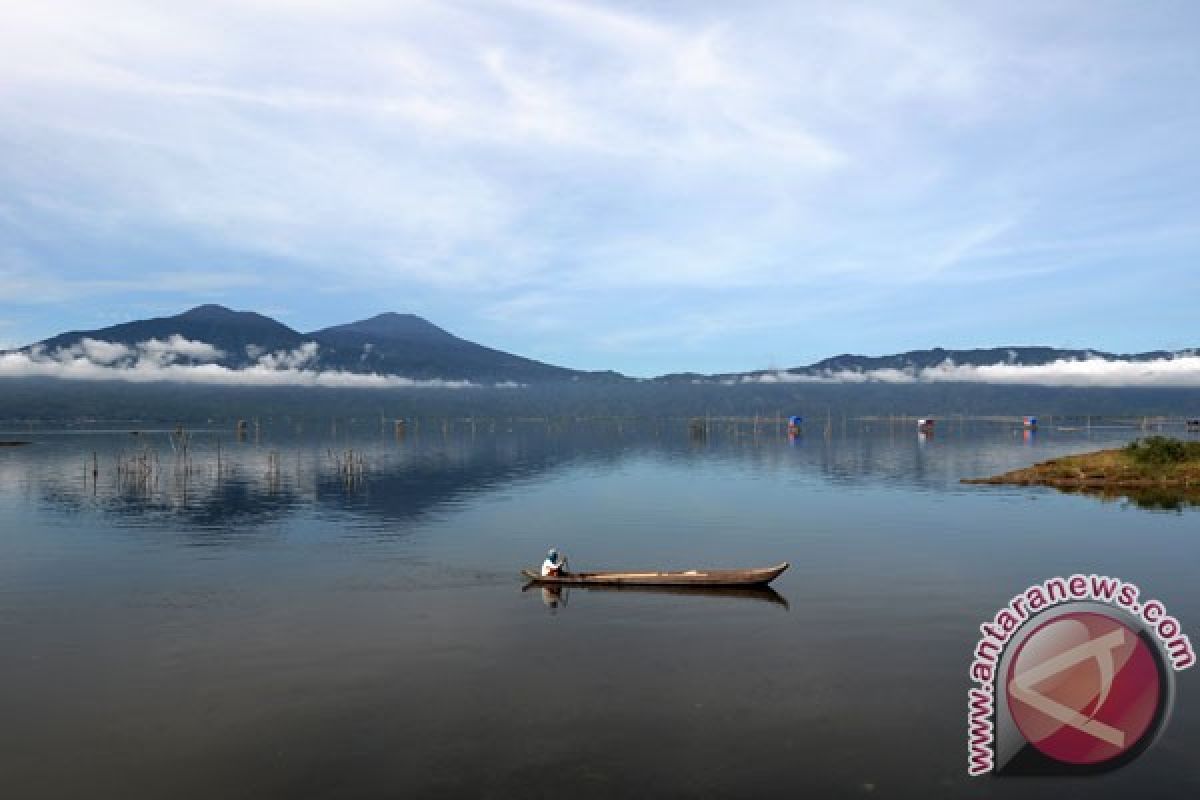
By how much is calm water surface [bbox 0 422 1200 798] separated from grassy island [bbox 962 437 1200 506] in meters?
25.9

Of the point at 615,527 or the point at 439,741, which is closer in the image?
the point at 439,741

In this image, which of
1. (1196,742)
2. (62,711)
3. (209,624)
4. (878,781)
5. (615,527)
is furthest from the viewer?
(615,527)

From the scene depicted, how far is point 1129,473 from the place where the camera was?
4754 inches

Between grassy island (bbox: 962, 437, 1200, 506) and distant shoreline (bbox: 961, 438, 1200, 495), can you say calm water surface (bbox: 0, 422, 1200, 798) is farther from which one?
distant shoreline (bbox: 961, 438, 1200, 495)

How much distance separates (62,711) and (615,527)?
5956 centimetres

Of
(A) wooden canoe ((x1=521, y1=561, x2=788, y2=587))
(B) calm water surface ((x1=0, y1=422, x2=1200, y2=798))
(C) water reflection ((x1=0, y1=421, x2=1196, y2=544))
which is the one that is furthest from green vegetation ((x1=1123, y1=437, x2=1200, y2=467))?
(A) wooden canoe ((x1=521, y1=561, x2=788, y2=587))

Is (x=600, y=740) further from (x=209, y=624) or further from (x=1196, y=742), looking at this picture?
(x=209, y=624)

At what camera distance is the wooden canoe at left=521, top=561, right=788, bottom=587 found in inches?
2147

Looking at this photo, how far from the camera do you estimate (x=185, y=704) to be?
3459 cm

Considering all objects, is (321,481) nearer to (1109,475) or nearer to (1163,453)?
(1109,475)

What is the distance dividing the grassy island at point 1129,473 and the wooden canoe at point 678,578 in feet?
259

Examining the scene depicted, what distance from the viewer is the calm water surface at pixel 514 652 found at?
93.2ft

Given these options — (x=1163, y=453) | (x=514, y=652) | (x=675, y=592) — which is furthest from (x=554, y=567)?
(x=1163, y=453)

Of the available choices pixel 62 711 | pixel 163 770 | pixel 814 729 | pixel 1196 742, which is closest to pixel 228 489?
pixel 62 711
